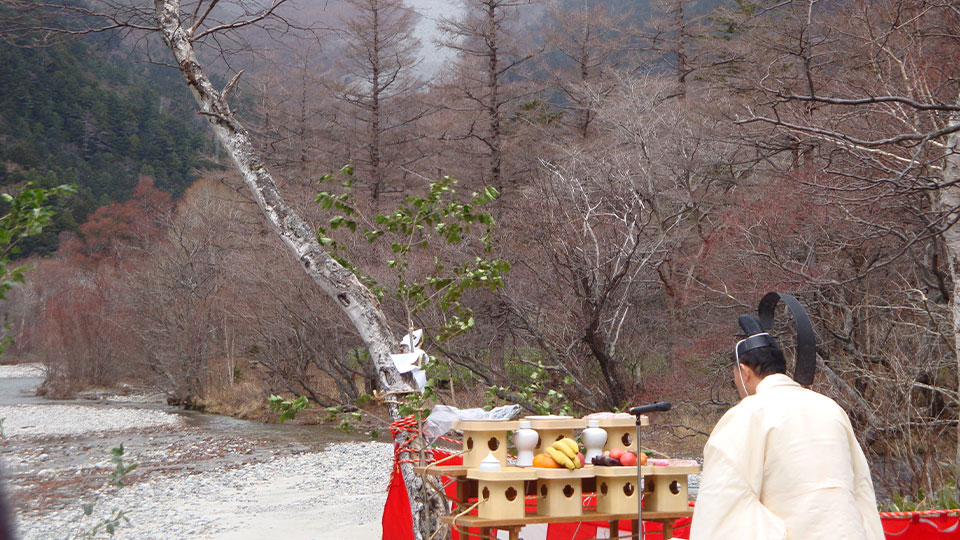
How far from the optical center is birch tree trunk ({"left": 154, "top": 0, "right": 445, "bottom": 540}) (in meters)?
6.05

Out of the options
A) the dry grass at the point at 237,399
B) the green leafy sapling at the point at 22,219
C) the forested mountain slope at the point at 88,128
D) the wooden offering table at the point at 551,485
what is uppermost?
the forested mountain slope at the point at 88,128

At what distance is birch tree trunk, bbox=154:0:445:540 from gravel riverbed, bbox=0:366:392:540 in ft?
15.4

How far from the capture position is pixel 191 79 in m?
6.21

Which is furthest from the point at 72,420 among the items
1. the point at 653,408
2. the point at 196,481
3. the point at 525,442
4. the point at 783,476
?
the point at 783,476

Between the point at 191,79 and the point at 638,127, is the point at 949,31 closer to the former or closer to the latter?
the point at 191,79

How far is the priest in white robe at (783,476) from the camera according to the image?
3.07m

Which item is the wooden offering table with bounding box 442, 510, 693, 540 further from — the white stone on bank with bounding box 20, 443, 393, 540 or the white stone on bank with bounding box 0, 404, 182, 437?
the white stone on bank with bounding box 0, 404, 182, 437

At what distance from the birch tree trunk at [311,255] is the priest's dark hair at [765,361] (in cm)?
308

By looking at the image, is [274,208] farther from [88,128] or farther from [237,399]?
[88,128]

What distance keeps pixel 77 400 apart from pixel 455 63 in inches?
752

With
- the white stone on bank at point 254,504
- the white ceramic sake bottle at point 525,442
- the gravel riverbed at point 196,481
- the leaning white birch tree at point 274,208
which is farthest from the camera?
the gravel riverbed at point 196,481

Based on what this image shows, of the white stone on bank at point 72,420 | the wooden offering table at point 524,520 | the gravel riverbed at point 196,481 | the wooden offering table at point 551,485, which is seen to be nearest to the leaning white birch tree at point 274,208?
the wooden offering table at point 551,485

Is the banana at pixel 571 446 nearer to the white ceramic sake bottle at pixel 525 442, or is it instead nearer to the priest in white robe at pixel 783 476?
the white ceramic sake bottle at pixel 525 442

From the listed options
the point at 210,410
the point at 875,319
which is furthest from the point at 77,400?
the point at 875,319
